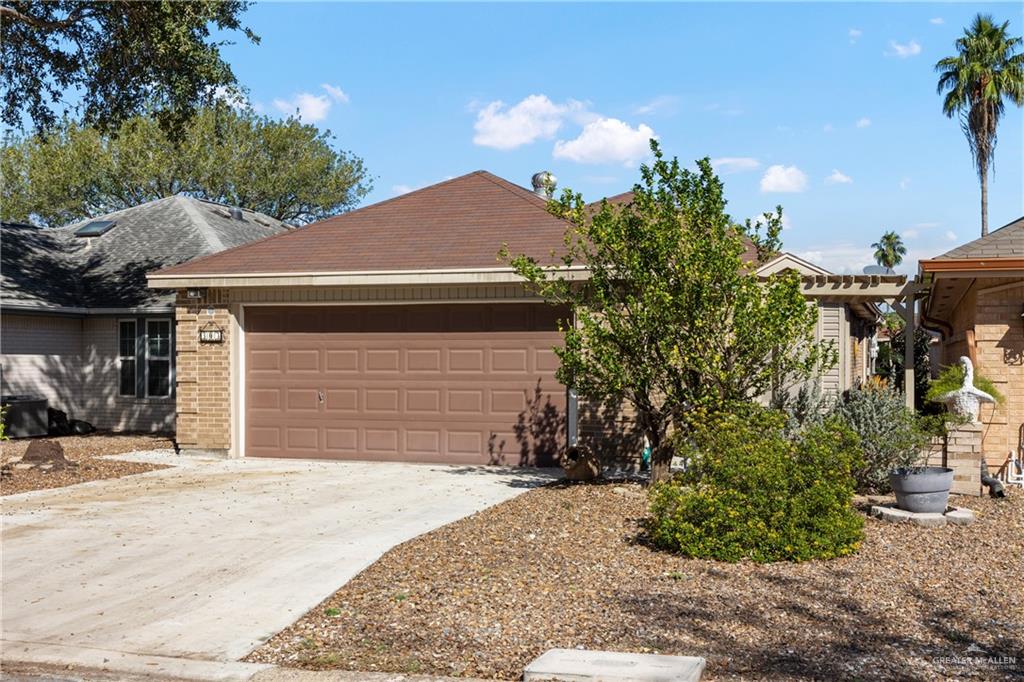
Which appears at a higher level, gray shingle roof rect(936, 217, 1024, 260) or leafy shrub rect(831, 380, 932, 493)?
gray shingle roof rect(936, 217, 1024, 260)

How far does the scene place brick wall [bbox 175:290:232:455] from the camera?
51.9 feet

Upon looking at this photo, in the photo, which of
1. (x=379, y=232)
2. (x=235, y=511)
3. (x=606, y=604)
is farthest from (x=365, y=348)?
(x=606, y=604)

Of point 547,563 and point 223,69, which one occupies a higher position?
point 223,69

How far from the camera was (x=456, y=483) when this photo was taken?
12.9m

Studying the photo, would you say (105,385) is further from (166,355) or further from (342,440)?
(342,440)

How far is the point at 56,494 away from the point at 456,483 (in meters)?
4.94

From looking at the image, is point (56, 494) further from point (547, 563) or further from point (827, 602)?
point (827, 602)

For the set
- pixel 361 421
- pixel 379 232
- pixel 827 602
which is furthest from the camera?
pixel 379 232

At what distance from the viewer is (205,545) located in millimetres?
9062

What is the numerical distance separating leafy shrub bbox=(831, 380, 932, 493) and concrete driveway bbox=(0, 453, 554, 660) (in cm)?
408

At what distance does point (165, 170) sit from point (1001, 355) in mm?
36220

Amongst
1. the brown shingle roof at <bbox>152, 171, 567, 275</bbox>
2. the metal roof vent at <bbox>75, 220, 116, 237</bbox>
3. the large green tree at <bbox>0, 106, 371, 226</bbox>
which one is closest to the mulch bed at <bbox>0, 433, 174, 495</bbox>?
the brown shingle roof at <bbox>152, 171, 567, 275</bbox>

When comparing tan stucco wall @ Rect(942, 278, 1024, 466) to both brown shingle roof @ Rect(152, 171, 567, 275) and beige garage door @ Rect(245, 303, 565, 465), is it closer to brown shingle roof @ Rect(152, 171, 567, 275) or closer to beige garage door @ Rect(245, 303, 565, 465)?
beige garage door @ Rect(245, 303, 565, 465)

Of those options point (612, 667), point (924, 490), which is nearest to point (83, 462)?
point (612, 667)
